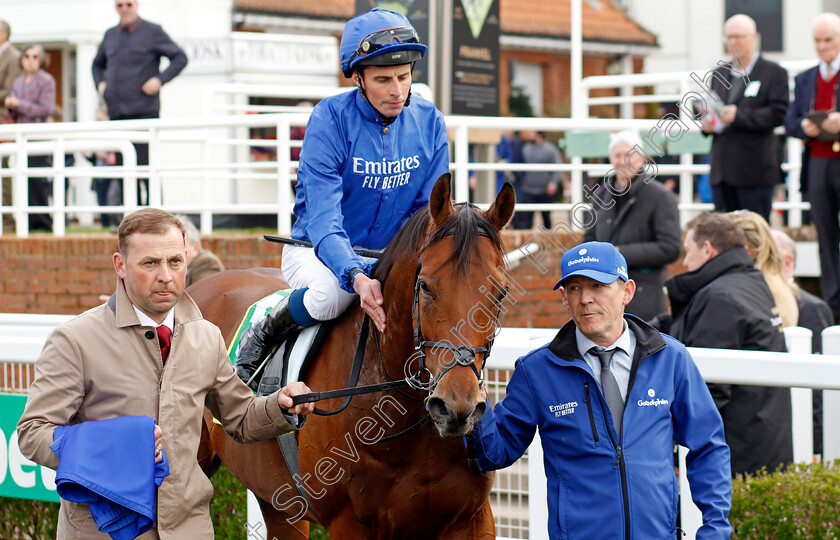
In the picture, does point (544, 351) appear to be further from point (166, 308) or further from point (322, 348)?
point (166, 308)

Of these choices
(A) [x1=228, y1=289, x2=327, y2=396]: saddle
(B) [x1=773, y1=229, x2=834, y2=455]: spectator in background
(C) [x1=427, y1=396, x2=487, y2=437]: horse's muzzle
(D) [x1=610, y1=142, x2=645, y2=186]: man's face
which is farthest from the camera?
(D) [x1=610, y1=142, x2=645, y2=186]: man's face

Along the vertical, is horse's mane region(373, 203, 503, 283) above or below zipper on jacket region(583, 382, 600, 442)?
above

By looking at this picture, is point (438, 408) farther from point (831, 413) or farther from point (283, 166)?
point (283, 166)

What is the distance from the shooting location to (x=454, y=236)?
3.16 m

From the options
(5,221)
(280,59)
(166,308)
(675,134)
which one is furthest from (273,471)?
(280,59)

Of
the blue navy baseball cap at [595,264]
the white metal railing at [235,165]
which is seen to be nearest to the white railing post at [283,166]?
the white metal railing at [235,165]

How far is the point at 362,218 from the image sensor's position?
12.7 feet

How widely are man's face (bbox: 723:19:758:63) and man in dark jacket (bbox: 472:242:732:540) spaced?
4647 millimetres

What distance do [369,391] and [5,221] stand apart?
30.8ft

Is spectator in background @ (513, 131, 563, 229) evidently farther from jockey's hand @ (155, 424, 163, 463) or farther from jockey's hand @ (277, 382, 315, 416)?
jockey's hand @ (155, 424, 163, 463)

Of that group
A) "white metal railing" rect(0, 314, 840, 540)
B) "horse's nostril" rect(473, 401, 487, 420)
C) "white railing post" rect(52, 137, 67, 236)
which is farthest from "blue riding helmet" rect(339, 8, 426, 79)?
"white railing post" rect(52, 137, 67, 236)

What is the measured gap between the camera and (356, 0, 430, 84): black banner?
31.5 ft

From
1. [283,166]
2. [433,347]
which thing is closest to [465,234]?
[433,347]

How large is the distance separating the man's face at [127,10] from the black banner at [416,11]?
2089 mm
